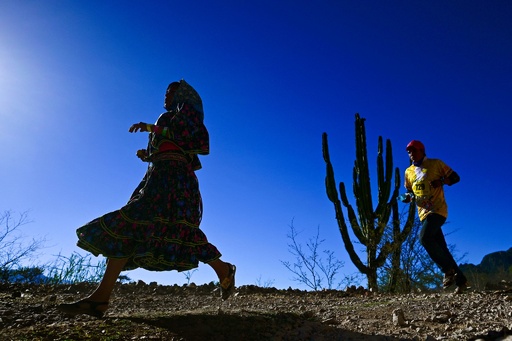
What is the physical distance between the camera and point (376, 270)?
9938 millimetres

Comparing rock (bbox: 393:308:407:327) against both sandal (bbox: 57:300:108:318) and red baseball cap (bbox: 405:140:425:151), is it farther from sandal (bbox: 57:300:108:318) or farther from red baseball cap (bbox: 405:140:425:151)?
red baseball cap (bbox: 405:140:425:151)

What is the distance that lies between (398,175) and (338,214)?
1.67 m

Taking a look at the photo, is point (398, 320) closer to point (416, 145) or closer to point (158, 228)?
point (158, 228)

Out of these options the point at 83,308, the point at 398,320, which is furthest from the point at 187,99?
the point at 398,320

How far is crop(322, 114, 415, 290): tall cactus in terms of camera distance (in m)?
9.87

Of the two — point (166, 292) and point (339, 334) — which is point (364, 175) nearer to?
point (166, 292)

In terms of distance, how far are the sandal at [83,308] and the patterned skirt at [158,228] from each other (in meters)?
0.35

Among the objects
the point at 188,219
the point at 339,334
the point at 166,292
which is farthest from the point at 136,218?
the point at 166,292

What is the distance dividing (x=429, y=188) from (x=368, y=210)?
499 cm

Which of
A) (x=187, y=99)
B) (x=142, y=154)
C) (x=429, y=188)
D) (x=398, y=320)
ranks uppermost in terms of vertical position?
(x=187, y=99)

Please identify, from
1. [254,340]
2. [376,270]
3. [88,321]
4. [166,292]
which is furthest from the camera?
[376,270]

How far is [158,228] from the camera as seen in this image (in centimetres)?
349

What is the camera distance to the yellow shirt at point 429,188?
528 centimetres

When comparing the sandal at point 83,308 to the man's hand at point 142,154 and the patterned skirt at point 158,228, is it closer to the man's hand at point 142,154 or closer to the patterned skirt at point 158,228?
the patterned skirt at point 158,228
